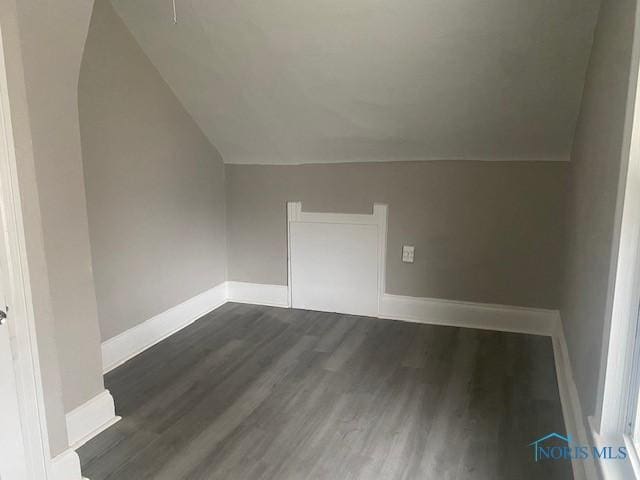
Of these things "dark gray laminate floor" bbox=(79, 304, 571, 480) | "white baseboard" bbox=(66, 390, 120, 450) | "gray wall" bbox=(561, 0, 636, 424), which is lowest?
"dark gray laminate floor" bbox=(79, 304, 571, 480)

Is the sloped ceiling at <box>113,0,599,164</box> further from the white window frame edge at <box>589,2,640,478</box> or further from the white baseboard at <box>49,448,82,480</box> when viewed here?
the white baseboard at <box>49,448,82,480</box>

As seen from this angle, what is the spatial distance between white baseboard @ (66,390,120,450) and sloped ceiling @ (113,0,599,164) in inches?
78.2

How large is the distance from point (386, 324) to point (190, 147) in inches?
77.0

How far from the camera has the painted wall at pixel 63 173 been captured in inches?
65.9

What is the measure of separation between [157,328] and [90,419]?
1.04m

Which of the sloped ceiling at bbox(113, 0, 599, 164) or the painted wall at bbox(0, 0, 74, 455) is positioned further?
the sloped ceiling at bbox(113, 0, 599, 164)

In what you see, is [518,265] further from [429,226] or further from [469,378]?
[469,378]

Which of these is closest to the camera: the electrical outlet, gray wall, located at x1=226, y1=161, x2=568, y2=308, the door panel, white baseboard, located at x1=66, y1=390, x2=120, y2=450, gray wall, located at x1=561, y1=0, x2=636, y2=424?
gray wall, located at x1=561, y1=0, x2=636, y2=424

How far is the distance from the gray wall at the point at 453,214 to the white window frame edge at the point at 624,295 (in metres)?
1.86

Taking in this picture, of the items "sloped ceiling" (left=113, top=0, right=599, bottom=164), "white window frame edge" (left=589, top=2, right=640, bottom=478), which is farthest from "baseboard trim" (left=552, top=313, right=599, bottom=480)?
"sloped ceiling" (left=113, top=0, right=599, bottom=164)

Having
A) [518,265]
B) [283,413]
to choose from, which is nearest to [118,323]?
[283,413]

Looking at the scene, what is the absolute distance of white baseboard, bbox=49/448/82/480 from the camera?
1.68 m

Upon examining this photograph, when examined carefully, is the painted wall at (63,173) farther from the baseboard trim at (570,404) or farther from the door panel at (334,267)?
the baseboard trim at (570,404)

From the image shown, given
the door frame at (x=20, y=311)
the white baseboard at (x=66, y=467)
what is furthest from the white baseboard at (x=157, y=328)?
the door frame at (x=20, y=311)
